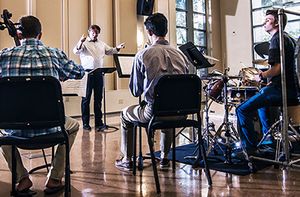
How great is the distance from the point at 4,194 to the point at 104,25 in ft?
14.8

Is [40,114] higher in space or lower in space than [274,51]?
lower

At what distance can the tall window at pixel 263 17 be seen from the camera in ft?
26.5

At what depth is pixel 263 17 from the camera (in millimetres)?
8547

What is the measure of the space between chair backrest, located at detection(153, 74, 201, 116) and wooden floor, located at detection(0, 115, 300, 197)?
54cm

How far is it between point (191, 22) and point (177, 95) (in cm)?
656

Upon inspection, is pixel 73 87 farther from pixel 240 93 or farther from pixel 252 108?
pixel 252 108

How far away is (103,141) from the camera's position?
426cm

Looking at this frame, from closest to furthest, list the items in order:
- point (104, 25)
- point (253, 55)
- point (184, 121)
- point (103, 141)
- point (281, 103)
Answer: point (184, 121) → point (281, 103) → point (103, 141) → point (104, 25) → point (253, 55)

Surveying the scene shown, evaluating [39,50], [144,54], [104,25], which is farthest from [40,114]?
[104,25]

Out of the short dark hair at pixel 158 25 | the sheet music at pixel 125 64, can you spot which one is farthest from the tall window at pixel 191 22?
the short dark hair at pixel 158 25

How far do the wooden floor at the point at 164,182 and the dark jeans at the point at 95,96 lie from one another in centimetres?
205

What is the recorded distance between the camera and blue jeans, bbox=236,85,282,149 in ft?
9.68

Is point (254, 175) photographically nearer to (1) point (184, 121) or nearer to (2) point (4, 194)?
(1) point (184, 121)

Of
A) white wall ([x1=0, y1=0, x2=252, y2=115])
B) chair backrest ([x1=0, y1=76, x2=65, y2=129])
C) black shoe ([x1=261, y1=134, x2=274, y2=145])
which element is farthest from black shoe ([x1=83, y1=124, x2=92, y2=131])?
chair backrest ([x1=0, y1=76, x2=65, y2=129])
